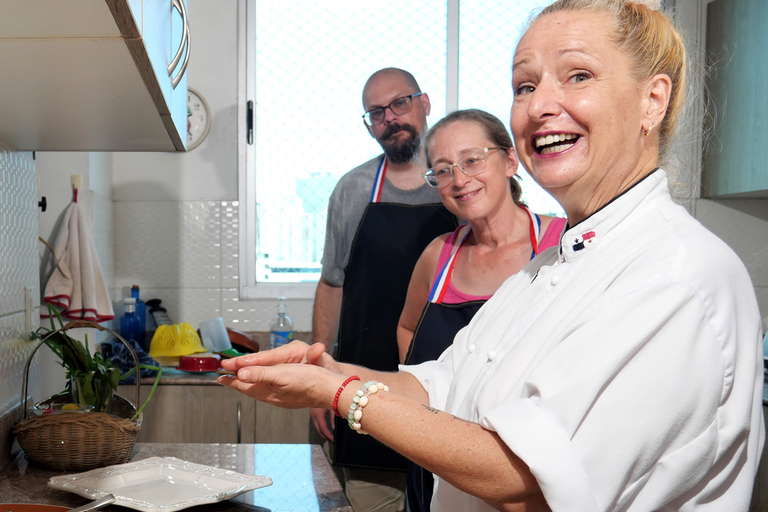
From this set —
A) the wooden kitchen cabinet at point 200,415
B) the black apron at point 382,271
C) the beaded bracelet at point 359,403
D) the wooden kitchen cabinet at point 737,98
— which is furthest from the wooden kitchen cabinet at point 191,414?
the wooden kitchen cabinet at point 737,98

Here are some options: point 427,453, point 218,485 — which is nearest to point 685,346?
point 427,453

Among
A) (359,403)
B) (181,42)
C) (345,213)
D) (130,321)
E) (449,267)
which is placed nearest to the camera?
(359,403)

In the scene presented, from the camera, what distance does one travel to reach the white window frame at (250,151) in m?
2.92

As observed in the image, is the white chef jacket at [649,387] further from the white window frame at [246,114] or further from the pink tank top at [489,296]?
the white window frame at [246,114]

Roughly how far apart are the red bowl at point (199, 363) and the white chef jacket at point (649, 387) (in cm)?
192

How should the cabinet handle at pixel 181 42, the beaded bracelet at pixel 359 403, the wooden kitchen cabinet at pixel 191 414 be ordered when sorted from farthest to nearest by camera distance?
1. the wooden kitchen cabinet at pixel 191 414
2. the cabinet handle at pixel 181 42
3. the beaded bracelet at pixel 359 403

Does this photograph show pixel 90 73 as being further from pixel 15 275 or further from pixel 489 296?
pixel 489 296

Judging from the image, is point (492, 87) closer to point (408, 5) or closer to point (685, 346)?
point (408, 5)

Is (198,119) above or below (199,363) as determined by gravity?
above

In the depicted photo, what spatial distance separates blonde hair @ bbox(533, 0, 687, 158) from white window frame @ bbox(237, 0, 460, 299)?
86.5 inches

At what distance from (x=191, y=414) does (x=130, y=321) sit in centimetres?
51

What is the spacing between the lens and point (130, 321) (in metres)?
2.62

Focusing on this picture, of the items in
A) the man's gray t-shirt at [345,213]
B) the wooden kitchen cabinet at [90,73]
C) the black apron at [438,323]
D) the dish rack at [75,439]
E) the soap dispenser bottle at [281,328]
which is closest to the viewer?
the wooden kitchen cabinet at [90,73]

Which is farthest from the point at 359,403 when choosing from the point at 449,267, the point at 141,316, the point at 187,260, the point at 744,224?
the point at 744,224
